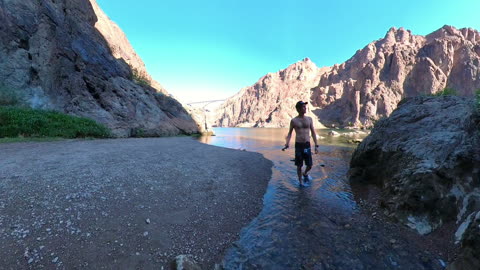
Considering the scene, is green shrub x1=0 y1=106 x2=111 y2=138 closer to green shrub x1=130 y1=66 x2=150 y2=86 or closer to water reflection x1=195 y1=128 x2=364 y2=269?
water reflection x1=195 y1=128 x2=364 y2=269

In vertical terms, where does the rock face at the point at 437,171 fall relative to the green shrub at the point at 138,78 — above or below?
below

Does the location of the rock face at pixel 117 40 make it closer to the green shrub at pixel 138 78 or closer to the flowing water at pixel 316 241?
the green shrub at pixel 138 78

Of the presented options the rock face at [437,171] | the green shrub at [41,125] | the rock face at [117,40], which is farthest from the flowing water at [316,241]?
the rock face at [117,40]

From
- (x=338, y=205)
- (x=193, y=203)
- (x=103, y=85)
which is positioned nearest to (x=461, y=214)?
(x=338, y=205)

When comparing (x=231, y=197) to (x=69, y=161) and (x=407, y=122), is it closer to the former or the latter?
(x=69, y=161)

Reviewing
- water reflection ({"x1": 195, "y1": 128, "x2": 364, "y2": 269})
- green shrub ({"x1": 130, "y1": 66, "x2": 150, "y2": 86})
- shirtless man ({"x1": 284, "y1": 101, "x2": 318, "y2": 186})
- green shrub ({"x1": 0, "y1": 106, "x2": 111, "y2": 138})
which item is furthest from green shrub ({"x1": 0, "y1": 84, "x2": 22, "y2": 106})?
shirtless man ({"x1": 284, "y1": 101, "x2": 318, "y2": 186})

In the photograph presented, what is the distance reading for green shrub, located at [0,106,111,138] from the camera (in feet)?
41.4

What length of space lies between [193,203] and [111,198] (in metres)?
2.07

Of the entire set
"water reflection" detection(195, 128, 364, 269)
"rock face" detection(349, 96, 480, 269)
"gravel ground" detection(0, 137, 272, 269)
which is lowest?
"water reflection" detection(195, 128, 364, 269)

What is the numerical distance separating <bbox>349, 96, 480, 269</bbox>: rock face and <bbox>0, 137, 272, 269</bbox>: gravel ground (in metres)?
3.93

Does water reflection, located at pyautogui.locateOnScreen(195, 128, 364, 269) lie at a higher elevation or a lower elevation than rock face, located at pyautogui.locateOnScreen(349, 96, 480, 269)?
lower

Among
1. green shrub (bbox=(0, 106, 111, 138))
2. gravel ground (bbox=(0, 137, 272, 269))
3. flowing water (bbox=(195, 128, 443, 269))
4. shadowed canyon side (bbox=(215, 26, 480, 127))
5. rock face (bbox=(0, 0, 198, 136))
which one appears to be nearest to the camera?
gravel ground (bbox=(0, 137, 272, 269))

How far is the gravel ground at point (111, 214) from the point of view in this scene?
123 inches

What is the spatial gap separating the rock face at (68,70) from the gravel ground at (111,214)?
49.1ft
